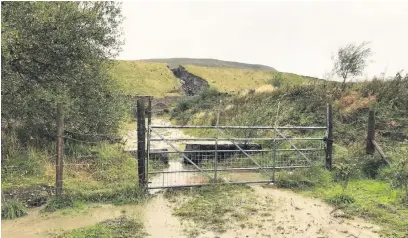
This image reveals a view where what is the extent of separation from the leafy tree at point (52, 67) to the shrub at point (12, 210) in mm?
2984

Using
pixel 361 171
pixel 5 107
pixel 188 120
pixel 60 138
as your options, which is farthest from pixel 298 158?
pixel 188 120

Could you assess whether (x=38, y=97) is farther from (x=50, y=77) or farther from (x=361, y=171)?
(x=361, y=171)

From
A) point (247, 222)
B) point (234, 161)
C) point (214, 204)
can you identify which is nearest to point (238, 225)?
Answer: point (247, 222)

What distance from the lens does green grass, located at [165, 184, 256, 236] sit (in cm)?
798

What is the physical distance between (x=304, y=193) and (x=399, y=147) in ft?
17.0

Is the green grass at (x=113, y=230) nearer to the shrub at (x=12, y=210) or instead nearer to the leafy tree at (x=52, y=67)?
the shrub at (x=12, y=210)

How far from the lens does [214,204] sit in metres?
9.14

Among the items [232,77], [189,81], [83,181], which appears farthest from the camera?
[232,77]

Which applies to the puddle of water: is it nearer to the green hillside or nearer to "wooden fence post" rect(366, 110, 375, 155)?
"wooden fence post" rect(366, 110, 375, 155)

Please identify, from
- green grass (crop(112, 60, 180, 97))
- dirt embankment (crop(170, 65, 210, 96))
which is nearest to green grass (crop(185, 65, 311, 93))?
dirt embankment (crop(170, 65, 210, 96))

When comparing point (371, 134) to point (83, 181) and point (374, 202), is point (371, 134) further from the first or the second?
point (83, 181)

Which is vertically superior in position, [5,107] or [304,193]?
[5,107]

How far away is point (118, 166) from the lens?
12148 mm

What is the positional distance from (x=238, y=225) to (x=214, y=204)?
146 centimetres
